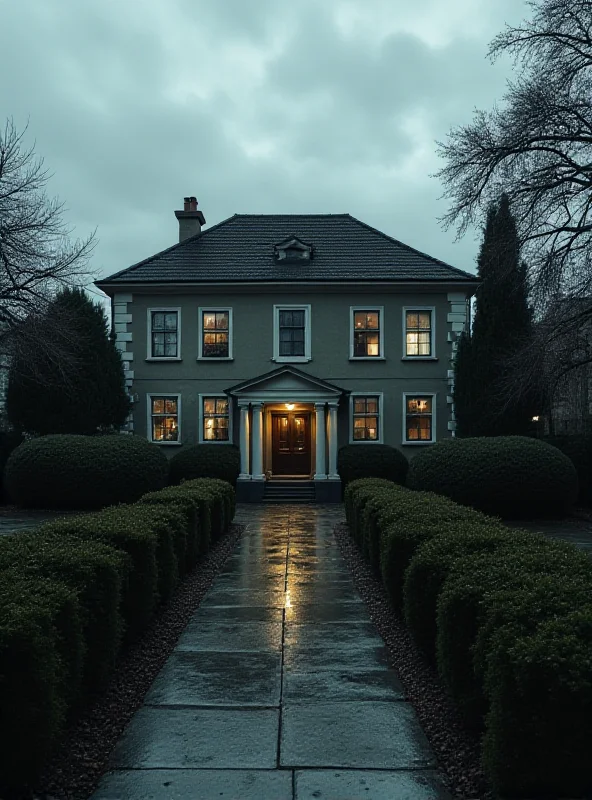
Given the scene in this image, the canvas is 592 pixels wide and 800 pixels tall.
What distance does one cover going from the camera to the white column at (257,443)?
2475 centimetres

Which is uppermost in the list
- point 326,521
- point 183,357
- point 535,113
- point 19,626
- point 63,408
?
point 535,113

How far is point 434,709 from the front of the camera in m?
5.47

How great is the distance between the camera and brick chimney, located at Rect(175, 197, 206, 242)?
2973 centimetres

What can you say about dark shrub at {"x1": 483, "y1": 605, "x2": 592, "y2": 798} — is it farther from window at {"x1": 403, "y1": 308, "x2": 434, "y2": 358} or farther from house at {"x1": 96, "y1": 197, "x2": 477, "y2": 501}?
window at {"x1": 403, "y1": 308, "x2": 434, "y2": 358}

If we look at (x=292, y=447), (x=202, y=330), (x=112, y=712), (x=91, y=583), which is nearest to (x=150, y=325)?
(x=202, y=330)

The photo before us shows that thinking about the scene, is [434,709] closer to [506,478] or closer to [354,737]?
[354,737]

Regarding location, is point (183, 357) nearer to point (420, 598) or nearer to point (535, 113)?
point (535, 113)

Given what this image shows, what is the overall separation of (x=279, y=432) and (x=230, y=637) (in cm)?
1992

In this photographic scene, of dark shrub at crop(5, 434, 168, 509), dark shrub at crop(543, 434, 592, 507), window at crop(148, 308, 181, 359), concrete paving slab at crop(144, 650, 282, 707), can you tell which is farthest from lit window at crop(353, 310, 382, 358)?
concrete paving slab at crop(144, 650, 282, 707)

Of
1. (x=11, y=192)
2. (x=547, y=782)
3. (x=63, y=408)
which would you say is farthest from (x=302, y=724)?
(x=63, y=408)

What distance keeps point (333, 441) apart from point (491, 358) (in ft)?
19.2

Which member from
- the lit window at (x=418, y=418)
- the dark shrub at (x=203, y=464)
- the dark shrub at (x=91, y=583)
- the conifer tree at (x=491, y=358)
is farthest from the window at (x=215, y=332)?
the dark shrub at (x=91, y=583)

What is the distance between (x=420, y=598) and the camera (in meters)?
6.57

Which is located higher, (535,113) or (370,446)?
(535,113)
